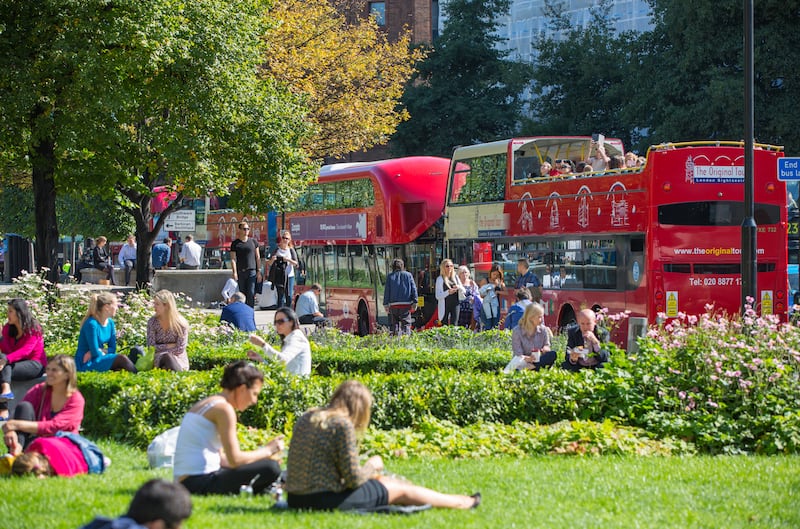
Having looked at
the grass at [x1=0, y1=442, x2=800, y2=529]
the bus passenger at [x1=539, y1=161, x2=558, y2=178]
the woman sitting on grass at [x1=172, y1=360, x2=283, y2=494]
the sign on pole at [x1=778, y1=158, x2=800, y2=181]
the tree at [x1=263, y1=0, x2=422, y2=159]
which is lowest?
the grass at [x1=0, y1=442, x2=800, y2=529]

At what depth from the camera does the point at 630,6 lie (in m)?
73.9

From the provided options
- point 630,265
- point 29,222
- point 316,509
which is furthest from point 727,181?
point 29,222

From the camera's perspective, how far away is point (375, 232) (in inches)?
1156

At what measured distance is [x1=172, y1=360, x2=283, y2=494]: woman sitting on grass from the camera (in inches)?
336

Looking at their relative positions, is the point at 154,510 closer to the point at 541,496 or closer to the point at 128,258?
the point at 541,496

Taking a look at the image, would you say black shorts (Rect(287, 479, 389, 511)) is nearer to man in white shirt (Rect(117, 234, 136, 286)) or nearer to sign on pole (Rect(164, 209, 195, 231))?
sign on pole (Rect(164, 209, 195, 231))

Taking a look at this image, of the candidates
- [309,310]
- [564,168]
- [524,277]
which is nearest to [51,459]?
[309,310]

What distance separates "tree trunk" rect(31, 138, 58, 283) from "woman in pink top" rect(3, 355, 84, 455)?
12657 millimetres

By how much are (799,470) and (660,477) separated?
1.25 meters

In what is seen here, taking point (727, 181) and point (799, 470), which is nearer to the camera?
point (799, 470)

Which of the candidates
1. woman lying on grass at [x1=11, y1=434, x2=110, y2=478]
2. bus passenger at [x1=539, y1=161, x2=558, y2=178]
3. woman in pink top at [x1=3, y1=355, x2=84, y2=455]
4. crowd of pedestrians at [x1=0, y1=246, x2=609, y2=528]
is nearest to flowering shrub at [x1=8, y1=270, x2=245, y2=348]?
crowd of pedestrians at [x1=0, y1=246, x2=609, y2=528]

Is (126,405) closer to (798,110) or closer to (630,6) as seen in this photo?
(798,110)

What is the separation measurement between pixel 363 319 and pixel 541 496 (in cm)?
2133

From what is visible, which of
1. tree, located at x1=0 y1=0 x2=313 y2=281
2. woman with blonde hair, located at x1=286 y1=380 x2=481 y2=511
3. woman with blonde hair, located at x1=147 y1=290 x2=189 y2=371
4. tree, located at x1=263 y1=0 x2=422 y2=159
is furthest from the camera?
tree, located at x1=263 y1=0 x2=422 y2=159
